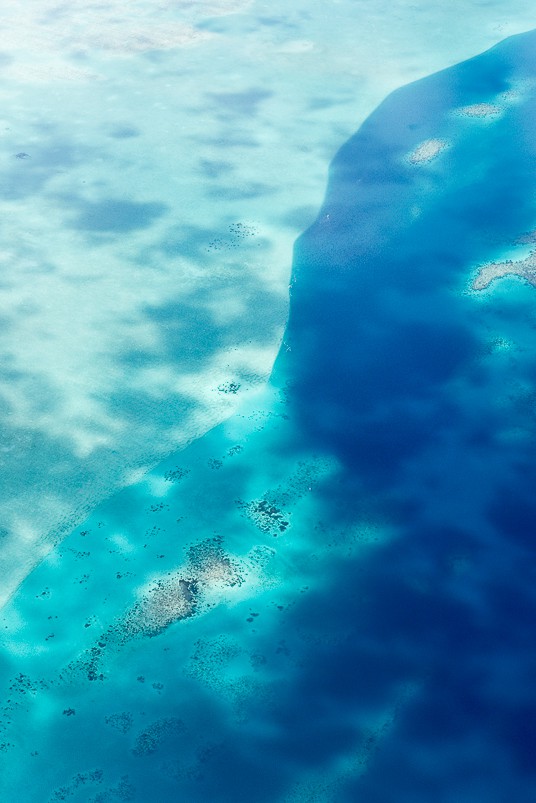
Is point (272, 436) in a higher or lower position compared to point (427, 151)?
lower

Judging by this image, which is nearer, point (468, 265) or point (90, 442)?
point (90, 442)

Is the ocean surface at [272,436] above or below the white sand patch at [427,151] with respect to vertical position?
below

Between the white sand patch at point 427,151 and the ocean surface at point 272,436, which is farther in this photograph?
the white sand patch at point 427,151

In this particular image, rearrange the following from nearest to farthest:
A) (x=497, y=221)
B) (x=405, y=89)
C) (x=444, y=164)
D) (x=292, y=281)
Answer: (x=292, y=281), (x=497, y=221), (x=444, y=164), (x=405, y=89)

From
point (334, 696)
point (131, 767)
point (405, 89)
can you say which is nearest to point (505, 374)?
point (334, 696)

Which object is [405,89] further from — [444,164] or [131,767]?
[131,767]

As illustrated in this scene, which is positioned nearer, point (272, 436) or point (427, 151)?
point (272, 436)

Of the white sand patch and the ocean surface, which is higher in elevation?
the white sand patch

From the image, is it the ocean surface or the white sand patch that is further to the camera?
the white sand patch
